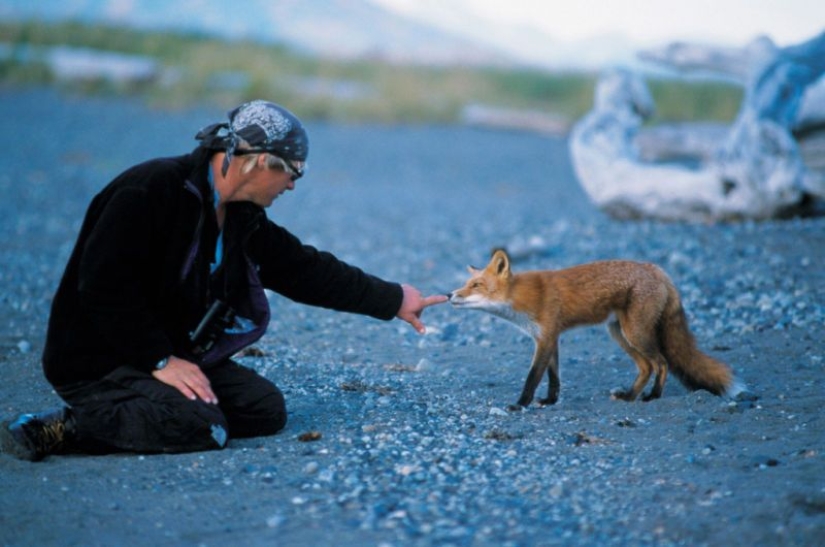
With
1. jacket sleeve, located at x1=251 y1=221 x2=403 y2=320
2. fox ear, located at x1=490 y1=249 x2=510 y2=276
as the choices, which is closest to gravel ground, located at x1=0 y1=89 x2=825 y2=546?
jacket sleeve, located at x1=251 y1=221 x2=403 y2=320

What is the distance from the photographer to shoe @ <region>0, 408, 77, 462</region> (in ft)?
15.1

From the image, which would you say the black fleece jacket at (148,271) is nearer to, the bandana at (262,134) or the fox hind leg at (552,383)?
the bandana at (262,134)

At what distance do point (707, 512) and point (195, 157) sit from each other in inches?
113

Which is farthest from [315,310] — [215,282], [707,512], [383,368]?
[707,512]

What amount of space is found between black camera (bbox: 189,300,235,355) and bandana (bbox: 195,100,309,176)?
684 mm

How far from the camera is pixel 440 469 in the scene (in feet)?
14.7

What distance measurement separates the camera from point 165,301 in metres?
4.83

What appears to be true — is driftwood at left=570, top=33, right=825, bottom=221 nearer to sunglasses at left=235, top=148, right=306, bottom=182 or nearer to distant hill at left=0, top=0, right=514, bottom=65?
sunglasses at left=235, top=148, right=306, bottom=182

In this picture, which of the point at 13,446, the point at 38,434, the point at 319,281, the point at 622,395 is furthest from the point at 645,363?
the point at 13,446

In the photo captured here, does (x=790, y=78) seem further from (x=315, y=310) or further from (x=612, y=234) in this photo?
(x=315, y=310)

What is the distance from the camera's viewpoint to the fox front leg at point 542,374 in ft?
18.2

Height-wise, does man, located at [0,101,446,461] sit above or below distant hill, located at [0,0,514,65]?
below

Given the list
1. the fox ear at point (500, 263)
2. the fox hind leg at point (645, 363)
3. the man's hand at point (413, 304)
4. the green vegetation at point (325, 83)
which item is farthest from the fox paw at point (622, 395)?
the green vegetation at point (325, 83)

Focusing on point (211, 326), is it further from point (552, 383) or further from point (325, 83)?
point (325, 83)
